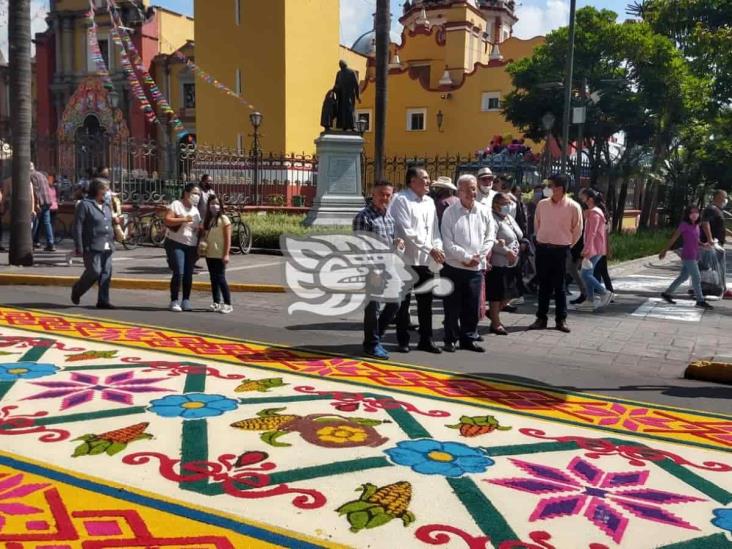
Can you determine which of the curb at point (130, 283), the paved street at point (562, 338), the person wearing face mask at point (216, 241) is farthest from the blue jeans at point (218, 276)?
the curb at point (130, 283)

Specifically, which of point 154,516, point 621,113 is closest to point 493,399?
point 154,516

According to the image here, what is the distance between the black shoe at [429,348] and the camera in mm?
6926

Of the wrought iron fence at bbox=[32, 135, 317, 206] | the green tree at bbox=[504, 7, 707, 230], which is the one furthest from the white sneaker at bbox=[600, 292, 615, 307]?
the green tree at bbox=[504, 7, 707, 230]

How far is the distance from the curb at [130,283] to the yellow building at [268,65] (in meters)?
20.1

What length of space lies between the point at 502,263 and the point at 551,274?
0.69m

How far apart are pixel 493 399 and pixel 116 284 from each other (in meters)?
7.58

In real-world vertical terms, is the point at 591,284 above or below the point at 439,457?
above

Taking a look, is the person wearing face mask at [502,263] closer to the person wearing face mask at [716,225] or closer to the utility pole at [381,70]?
the person wearing face mask at [716,225]

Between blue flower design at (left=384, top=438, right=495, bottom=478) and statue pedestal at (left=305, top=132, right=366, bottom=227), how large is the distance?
570 inches

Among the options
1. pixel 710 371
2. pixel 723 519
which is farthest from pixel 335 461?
pixel 710 371

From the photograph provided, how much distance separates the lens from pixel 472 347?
23.3 ft

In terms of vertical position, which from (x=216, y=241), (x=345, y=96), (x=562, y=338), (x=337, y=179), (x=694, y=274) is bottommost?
(x=562, y=338)

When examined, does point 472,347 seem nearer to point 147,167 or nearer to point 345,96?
point 345,96

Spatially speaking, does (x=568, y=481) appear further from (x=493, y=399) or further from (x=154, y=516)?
(x=154, y=516)
